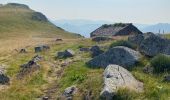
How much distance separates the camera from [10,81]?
1507 inches

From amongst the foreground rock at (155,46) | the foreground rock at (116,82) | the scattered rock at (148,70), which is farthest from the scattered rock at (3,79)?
the foreground rock at (155,46)

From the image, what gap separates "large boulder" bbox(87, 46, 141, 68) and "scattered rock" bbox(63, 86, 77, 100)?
23.6 feet

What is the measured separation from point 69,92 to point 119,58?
28.5 feet

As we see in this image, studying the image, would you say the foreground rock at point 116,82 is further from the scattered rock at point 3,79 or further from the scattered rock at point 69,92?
the scattered rock at point 3,79

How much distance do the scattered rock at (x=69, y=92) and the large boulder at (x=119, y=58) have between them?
7187mm

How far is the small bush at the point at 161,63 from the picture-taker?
3197cm

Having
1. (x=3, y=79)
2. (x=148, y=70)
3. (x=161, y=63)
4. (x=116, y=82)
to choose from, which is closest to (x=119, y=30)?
(x=3, y=79)

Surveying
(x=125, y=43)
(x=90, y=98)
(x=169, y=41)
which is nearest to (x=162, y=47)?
(x=169, y=41)

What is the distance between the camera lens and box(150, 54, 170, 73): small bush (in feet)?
105

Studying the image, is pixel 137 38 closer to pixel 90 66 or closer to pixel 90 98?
pixel 90 66

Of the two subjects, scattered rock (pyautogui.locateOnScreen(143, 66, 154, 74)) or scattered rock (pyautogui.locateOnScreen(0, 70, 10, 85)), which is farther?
scattered rock (pyautogui.locateOnScreen(0, 70, 10, 85))

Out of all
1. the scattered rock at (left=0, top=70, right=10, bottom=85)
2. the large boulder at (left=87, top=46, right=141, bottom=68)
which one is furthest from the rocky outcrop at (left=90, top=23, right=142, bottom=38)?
the scattered rock at (left=0, top=70, right=10, bottom=85)

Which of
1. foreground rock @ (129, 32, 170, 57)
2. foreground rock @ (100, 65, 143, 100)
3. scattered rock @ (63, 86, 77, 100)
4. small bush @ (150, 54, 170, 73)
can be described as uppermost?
foreground rock @ (129, 32, 170, 57)

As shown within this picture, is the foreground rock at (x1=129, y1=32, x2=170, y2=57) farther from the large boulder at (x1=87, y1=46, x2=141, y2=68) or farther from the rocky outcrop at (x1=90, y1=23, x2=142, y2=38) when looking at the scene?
the rocky outcrop at (x1=90, y1=23, x2=142, y2=38)
